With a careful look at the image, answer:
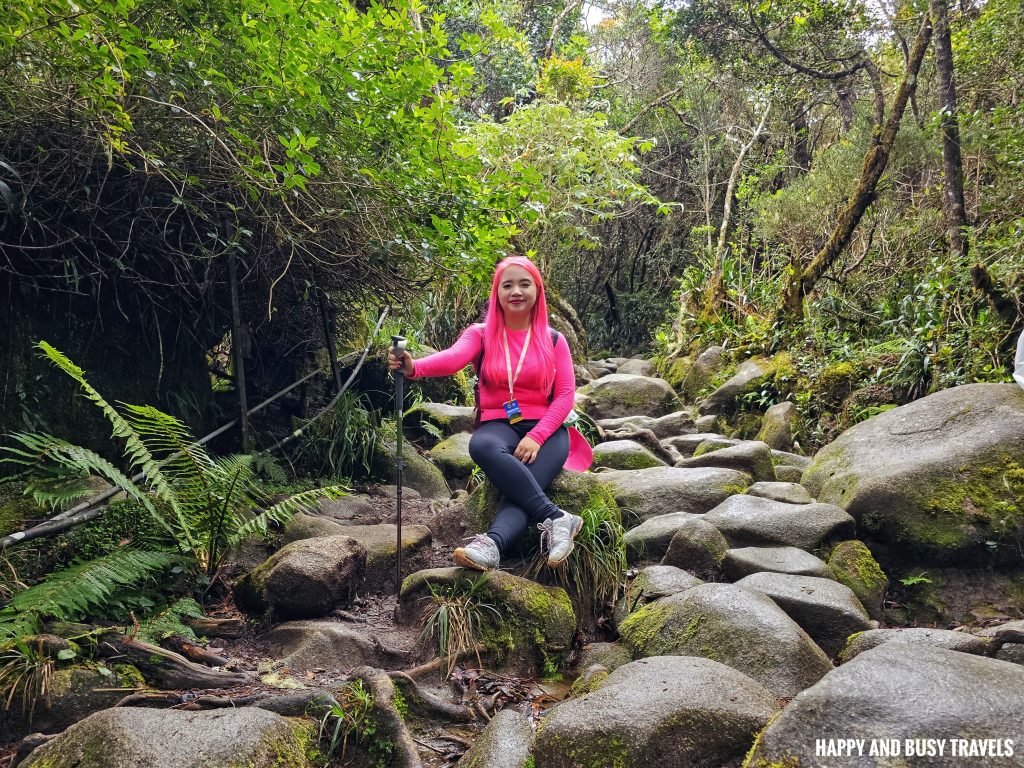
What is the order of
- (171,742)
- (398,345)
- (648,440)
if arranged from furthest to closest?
1. (648,440)
2. (398,345)
3. (171,742)

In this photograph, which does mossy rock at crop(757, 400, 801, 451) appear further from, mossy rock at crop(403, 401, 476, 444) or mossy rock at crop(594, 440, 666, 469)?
mossy rock at crop(403, 401, 476, 444)

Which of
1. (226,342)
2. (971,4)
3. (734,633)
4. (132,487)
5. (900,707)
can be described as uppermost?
(971,4)

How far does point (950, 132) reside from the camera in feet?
22.1

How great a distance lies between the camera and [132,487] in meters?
3.17

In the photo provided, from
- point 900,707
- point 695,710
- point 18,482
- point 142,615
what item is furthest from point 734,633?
point 18,482

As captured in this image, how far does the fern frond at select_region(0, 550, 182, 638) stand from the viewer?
2547 millimetres

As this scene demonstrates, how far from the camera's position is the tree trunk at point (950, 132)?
649cm

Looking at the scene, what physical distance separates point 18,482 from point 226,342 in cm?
226

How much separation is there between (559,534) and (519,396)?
33.8 inches

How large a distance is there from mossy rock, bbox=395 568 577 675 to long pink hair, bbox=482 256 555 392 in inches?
44.4

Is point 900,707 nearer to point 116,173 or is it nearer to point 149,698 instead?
point 149,698

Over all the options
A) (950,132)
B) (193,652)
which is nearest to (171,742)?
(193,652)

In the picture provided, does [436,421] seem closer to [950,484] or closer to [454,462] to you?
[454,462]

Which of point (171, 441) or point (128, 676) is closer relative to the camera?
point (128, 676)
